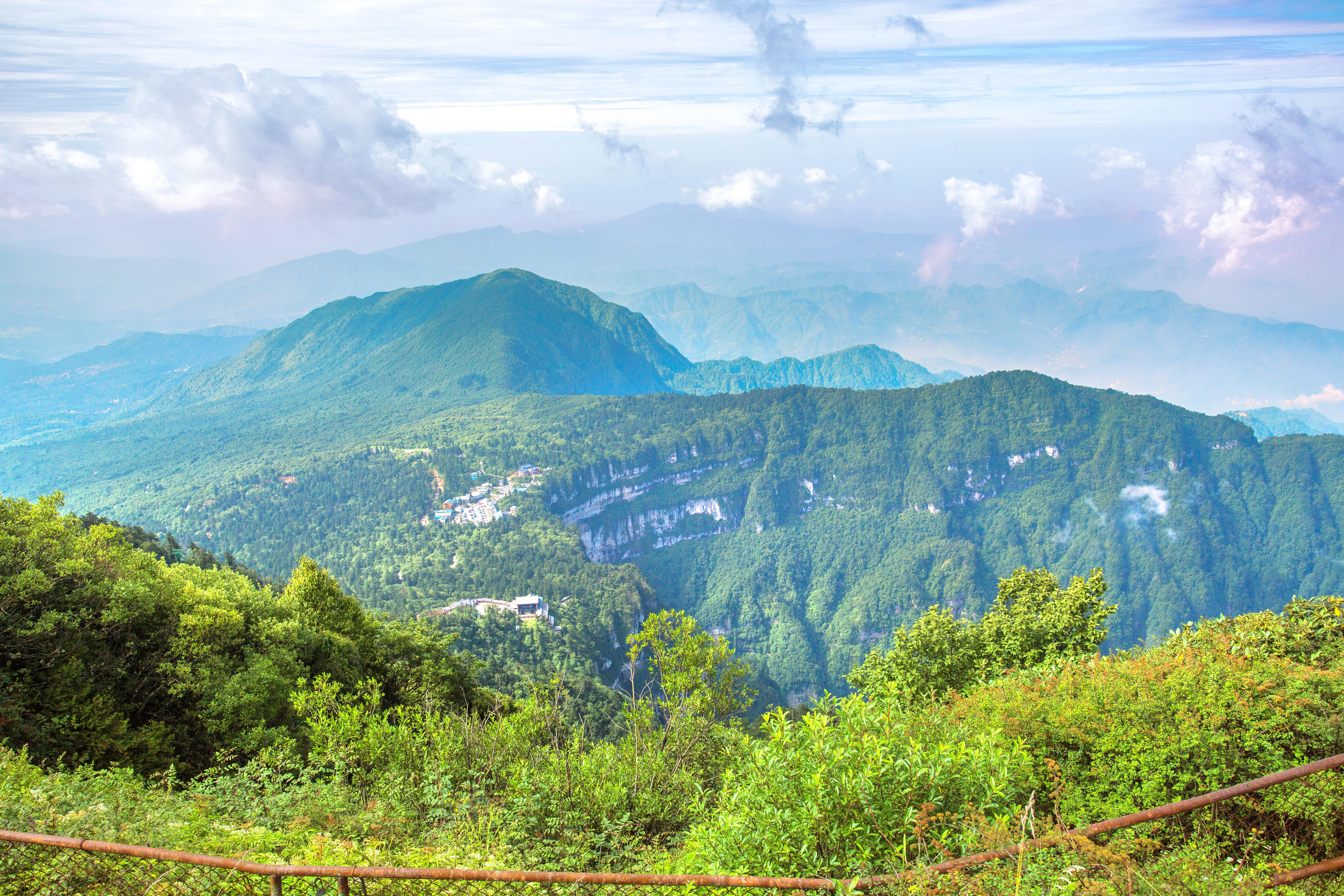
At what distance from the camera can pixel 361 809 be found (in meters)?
9.38

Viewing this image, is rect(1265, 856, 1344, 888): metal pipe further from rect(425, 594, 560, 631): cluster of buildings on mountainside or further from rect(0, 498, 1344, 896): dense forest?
rect(425, 594, 560, 631): cluster of buildings on mountainside

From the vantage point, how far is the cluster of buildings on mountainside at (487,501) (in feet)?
321

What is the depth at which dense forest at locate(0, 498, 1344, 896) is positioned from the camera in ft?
19.5

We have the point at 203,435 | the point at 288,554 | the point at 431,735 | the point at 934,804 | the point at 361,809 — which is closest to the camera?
the point at 934,804

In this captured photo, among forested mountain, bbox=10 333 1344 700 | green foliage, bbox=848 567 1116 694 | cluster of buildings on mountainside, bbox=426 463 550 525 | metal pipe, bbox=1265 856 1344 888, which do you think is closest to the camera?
metal pipe, bbox=1265 856 1344 888

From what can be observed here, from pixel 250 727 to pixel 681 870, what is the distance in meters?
12.9

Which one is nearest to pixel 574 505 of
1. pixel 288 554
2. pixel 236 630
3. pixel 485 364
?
pixel 288 554

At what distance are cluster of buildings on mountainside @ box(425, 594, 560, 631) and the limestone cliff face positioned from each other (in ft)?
148

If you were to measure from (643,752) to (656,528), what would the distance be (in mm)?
115313

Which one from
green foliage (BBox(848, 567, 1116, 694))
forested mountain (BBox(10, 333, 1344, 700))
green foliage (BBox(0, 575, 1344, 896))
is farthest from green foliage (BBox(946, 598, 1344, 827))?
forested mountain (BBox(10, 333, 1344, 700))

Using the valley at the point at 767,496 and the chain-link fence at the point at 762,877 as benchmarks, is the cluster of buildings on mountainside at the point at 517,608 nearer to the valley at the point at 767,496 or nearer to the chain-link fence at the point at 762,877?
the valley at the point at 767,496

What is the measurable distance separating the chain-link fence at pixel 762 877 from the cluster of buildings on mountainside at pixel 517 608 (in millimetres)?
58502

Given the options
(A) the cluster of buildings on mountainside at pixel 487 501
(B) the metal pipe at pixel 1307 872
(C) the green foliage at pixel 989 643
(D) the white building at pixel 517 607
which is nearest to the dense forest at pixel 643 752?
(B) the metal pipe at pixel 1307 872

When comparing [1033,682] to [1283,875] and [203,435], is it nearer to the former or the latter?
[1283,875]
